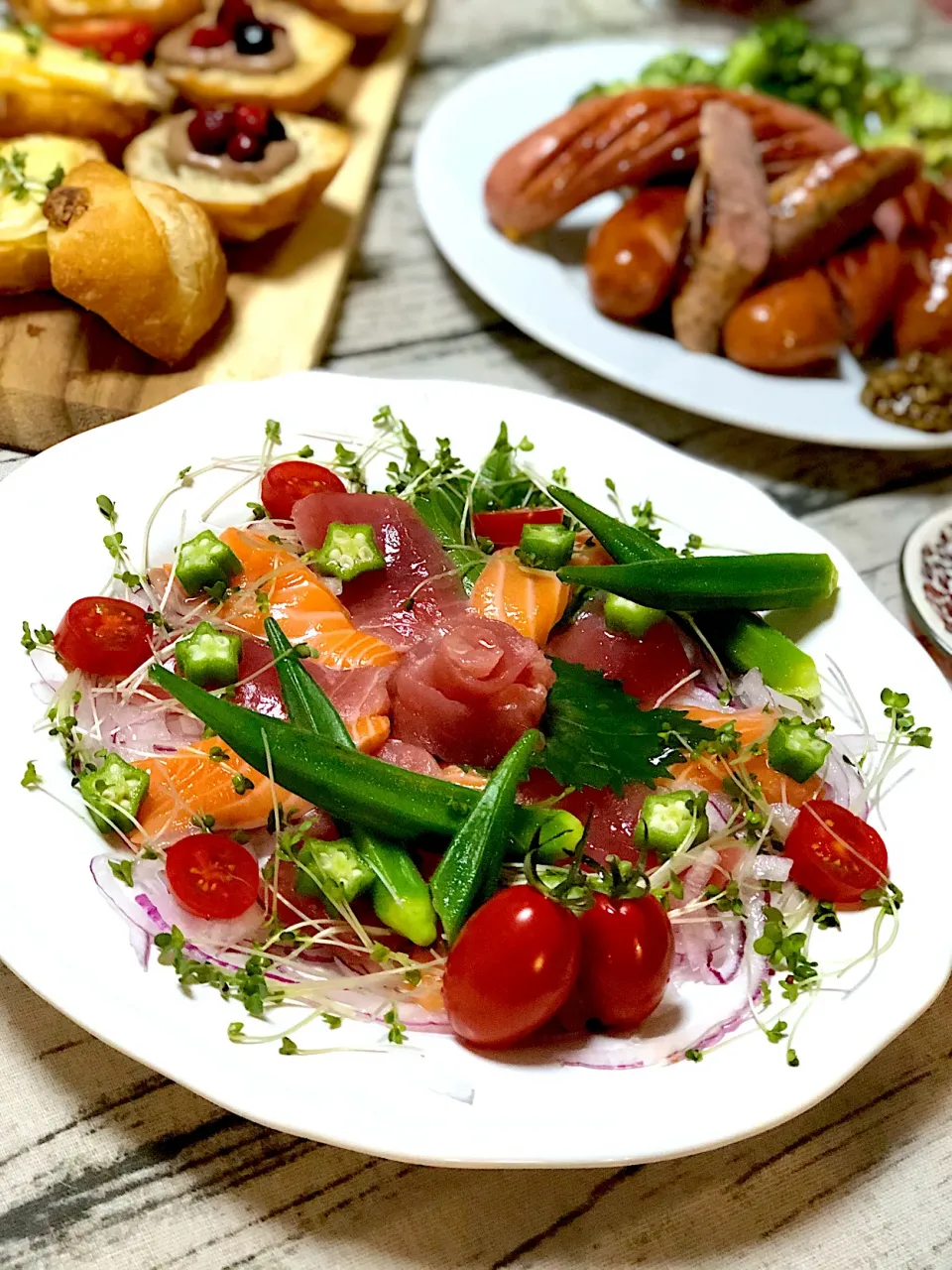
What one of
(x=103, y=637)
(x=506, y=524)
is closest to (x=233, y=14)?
(x=506, y=524)

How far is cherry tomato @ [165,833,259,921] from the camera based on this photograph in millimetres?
1833

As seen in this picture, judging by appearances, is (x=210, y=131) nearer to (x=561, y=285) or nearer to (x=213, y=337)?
(x=213, y=337)

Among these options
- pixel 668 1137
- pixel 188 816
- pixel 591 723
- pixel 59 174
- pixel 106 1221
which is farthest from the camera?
pixel 59 174

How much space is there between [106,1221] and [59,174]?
2.56 meters

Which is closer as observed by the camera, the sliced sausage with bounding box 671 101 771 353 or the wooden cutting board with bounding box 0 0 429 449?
the wooden cutting board with bounding box 0 0 429 449

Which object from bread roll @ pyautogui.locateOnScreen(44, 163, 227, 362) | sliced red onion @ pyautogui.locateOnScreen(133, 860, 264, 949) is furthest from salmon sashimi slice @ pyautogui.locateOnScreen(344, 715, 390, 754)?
bread roll @ pyautogui.locateOnScreen(44, 163, 227, 362)

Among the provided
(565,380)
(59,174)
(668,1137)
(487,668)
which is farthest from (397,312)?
(668,1137)

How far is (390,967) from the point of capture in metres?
1.94

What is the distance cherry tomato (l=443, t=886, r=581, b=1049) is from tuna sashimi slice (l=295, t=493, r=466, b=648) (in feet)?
2.47

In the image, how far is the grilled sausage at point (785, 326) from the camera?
11.4ft

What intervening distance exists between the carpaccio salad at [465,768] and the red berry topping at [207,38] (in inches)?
76.4

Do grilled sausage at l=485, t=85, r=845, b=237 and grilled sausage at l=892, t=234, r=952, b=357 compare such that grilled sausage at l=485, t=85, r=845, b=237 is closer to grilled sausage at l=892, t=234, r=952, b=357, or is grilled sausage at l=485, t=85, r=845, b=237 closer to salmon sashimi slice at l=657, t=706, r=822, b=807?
grilled sausage at l=892, t=234, r=952, b=357

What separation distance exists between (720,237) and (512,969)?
262 centimetres

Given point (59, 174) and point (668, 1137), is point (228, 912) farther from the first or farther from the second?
point (59, 174)
